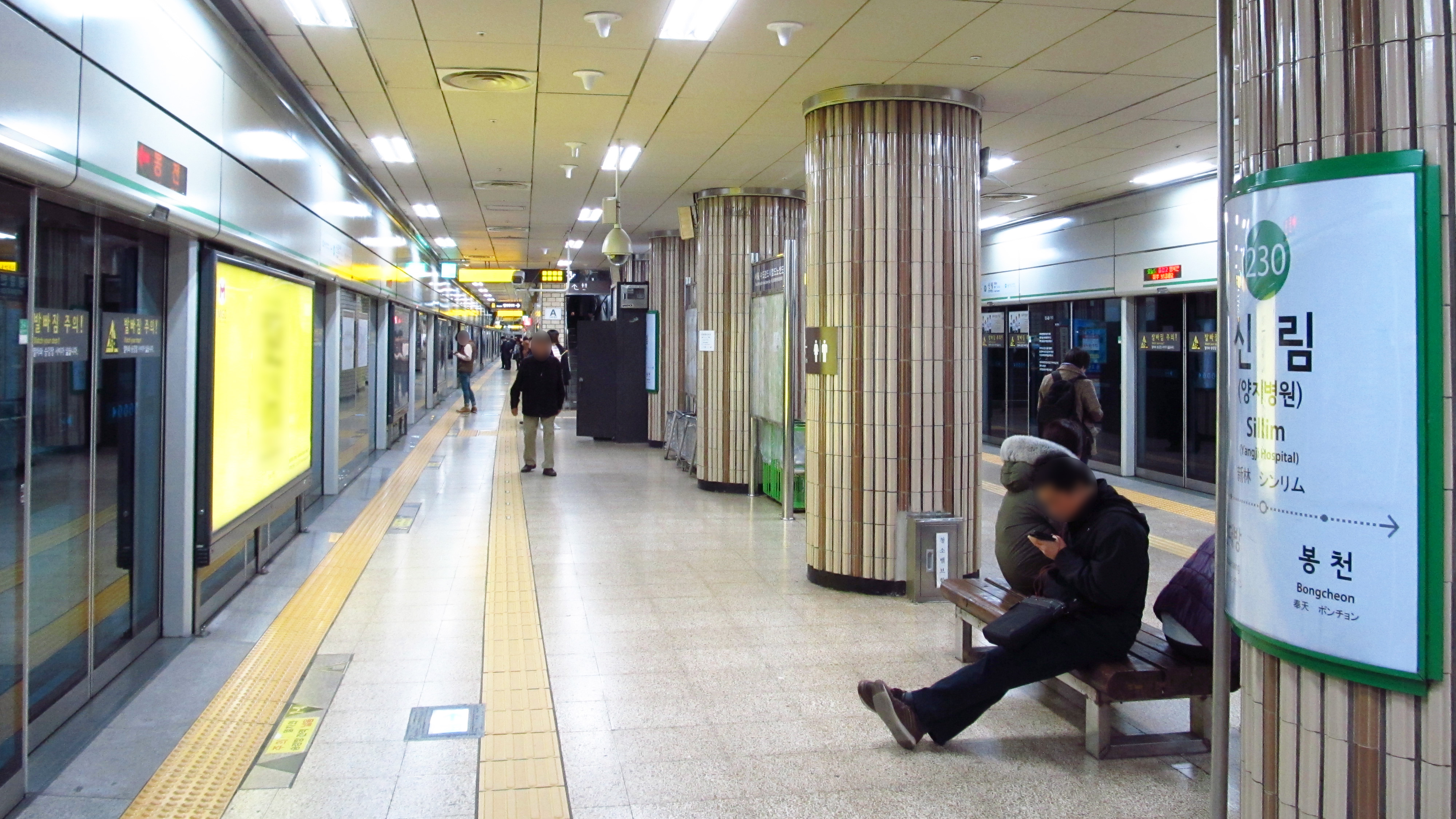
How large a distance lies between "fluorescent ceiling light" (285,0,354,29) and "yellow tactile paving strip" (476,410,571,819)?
3002mm

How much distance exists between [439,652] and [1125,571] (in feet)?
9.71

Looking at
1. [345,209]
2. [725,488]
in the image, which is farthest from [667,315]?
[345,209]

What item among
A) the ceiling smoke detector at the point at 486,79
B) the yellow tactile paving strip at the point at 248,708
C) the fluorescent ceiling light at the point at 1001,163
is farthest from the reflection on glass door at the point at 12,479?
the fluorescent ceiling light at the point at 1001,163

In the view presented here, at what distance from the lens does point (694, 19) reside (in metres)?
4.77

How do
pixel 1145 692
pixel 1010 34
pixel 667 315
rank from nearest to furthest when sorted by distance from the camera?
pixel 1145 692 < pixel 1010 34 < pixel 667 315

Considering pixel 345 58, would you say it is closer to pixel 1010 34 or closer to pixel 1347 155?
pixel 1010 34

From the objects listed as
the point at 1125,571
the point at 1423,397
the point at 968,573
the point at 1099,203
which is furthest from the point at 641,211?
the point at 1423,397

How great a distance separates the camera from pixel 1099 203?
1093cm

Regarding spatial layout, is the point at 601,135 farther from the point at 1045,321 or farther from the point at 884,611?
the point at 1045,321

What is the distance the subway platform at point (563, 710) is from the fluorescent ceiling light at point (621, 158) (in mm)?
3141

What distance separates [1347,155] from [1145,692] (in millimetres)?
2036

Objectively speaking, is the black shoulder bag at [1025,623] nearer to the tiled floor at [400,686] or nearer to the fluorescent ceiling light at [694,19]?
the tiled floor at [400,686]

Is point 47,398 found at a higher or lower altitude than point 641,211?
lower

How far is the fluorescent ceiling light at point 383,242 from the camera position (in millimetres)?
10016
